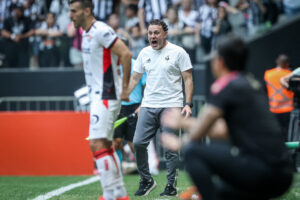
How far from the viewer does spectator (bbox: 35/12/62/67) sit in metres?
15.7

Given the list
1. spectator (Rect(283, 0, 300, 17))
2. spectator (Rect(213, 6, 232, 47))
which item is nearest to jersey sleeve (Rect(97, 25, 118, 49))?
spectator (Rect(283, 0, 300, 17))

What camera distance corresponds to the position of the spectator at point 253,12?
563 inches

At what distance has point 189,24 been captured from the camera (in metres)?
15.2

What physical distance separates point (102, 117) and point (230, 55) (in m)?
1.85

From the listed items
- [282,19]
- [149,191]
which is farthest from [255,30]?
[149,191]

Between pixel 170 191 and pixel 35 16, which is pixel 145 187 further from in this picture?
pixel 35 16

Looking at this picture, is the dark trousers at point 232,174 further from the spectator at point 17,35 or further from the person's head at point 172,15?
the spectator at point 17,35

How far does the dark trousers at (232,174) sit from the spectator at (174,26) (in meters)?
10.7

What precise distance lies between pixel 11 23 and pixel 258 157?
1320 centimetres

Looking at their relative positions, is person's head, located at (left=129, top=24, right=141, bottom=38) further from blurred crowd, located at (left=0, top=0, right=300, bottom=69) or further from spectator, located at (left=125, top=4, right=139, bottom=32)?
spectator, located at (left=125, top=4, right=139, bottom=32)

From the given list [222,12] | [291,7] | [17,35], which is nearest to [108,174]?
[291,7]

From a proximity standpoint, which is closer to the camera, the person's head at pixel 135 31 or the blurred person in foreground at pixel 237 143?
the blurred person in foreground at pixel 237 143

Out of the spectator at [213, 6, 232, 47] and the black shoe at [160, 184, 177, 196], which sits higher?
the spectator at [213, 6, 232, 47]

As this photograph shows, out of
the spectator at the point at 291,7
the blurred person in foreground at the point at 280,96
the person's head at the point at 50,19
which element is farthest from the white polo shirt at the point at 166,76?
the person's head at the point at 50,19
